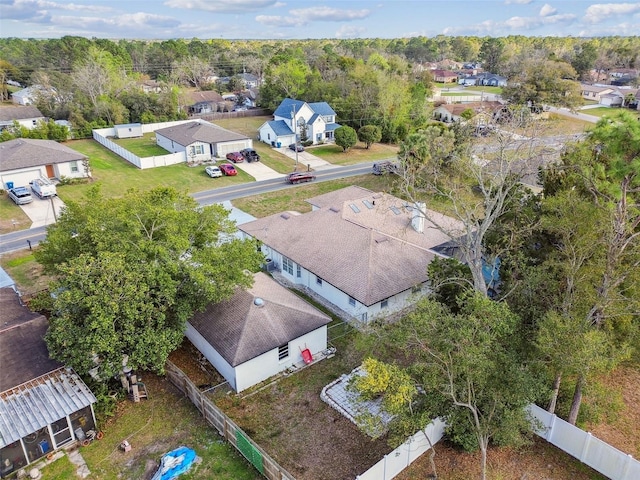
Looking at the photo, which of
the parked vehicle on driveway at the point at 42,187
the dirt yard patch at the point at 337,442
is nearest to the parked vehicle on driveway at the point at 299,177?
the parked vehicle on driveway at the point at 42,187

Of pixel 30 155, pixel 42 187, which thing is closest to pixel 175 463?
pixel 42 187

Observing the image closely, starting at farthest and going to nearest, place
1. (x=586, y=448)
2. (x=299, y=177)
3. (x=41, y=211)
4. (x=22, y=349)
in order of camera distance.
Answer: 1. (x=299, y=177)
2. (x=41, y=211)
3. (x=22, y=349)
4. (x=586, y=448)

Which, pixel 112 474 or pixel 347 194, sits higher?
pixel 347 194

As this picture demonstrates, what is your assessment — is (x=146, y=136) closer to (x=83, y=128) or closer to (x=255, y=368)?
(x=83, y=128)

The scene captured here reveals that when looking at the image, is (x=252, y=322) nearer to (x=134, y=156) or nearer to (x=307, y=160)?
(x=307, y=160)

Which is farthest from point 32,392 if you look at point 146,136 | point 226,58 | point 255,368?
point 226,58

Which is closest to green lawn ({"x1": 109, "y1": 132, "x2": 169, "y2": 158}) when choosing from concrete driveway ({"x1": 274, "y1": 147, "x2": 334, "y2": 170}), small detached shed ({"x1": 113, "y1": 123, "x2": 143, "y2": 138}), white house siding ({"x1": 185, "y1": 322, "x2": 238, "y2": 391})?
small detached shed ({"x1": 113, "y1": 123, "x2": 143, "y2": 138})
